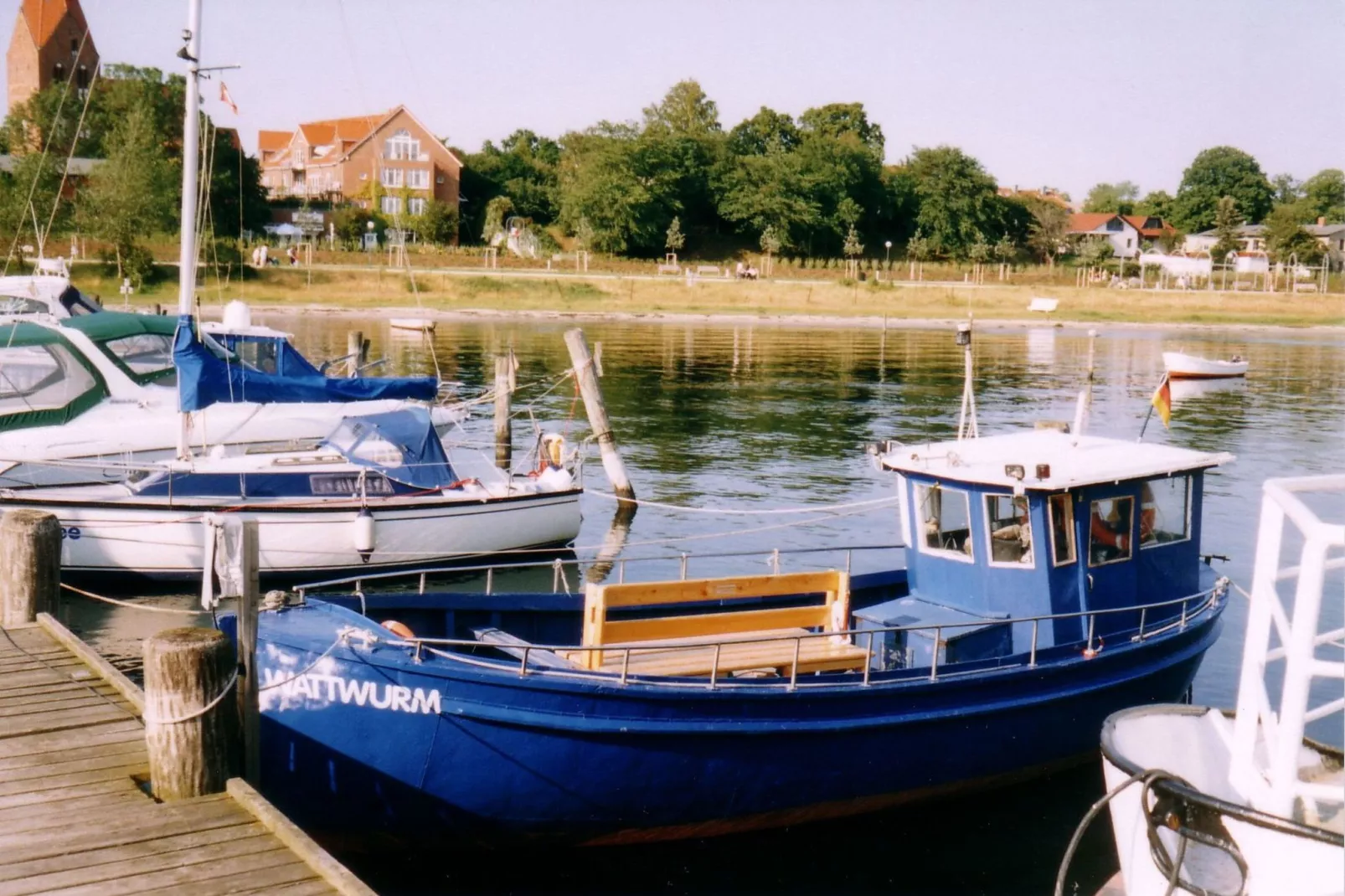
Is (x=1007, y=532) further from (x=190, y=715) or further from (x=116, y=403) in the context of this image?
(x=116, y=403)

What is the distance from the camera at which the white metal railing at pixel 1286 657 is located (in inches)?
291

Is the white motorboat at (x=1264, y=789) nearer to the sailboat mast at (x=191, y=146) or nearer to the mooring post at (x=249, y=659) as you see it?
the mooring post at (x=249, y=659)

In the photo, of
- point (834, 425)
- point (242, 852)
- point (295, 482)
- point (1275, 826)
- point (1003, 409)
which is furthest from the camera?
point (1003, 409)

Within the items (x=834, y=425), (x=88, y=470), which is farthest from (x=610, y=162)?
(x=88, y=470)

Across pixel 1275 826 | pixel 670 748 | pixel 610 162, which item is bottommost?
pixel 670 748

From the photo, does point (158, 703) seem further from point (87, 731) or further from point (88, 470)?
point (88, 470)

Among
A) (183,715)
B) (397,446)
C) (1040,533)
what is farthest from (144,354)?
(1040,533)

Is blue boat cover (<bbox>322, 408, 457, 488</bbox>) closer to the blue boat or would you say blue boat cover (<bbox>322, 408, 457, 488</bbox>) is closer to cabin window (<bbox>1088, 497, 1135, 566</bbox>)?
the blue boat

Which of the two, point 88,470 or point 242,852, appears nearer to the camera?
point 242,852

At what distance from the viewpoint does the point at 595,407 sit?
2362cm

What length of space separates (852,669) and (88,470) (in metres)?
13.2

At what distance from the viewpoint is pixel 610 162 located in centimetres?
9906

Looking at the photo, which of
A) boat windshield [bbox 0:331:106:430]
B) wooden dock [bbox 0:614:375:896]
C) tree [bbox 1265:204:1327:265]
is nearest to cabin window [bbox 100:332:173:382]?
boat windshield [bbox 0:331:106:430]

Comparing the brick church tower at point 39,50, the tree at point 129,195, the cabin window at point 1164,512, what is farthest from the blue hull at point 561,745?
the brick church tower at point 39,50
